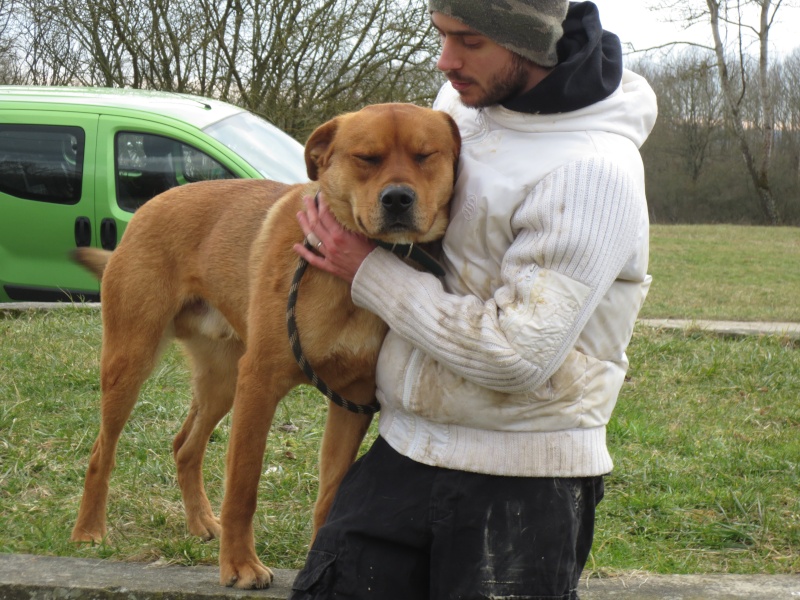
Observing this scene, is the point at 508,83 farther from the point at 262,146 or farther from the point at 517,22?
the point at 262,146

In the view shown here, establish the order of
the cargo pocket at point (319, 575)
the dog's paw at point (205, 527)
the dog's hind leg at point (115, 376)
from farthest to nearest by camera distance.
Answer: the dog's paw at point (205, 527)
the dog's hind leg at point (115, 376)
the cargo pocket at point (319, 575)

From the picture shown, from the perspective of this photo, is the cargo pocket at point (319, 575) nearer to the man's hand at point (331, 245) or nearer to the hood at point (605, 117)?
the man's hand at point (331, 245)

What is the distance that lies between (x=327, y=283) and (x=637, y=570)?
1408 mm

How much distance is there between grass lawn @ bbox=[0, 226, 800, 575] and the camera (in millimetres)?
3432

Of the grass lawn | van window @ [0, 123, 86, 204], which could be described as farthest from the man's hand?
van window @ [0, 123, 86, 204]

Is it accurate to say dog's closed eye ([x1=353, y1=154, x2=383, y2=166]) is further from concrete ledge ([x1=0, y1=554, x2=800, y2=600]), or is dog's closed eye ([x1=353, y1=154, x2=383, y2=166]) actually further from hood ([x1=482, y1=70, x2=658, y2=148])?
concrete ledge ([x1=0, y1=554, x2=800, y2=600])

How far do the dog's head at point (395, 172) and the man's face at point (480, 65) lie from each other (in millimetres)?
182

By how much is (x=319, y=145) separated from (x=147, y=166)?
4.84 meters

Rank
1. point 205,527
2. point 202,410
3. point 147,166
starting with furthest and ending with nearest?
point 147,166
point 202,410
point 205,527

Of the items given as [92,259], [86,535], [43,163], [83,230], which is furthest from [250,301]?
[43,163]

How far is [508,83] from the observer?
96.0 inches

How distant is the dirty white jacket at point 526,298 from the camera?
2.21 m

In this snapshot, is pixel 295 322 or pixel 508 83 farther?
pixel 295 322

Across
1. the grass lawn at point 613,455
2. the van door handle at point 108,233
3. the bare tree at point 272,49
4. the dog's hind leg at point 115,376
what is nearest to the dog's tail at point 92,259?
the dog's hind leg at point 115,376
